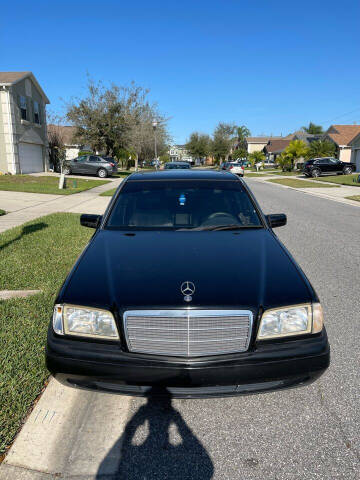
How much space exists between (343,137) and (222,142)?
33.5 m

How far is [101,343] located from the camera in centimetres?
234

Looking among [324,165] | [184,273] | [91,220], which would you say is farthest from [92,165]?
[184,273]

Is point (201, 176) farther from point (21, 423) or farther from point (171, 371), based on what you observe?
point (21, 423)

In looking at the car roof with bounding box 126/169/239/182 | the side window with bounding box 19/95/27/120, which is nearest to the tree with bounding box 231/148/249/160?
the side window with bounding box 19/95/27/120

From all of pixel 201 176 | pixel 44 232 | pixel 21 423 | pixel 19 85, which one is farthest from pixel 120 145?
pixel 21 423

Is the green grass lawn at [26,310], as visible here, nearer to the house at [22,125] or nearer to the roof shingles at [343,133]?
the house at [22,125]

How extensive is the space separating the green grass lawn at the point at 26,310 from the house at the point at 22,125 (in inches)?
799

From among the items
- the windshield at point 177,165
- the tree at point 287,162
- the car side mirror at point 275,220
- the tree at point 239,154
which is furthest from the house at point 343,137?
the car side mirror at point 275,220

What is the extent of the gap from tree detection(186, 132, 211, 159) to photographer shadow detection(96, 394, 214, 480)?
84584 millimetres

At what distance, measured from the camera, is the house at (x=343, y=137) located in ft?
169

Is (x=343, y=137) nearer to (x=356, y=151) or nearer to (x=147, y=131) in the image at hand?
(x=356, y=151)

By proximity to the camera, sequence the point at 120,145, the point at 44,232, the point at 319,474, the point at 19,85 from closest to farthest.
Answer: the point at 319,474 < the point at 44,232 < the point at 19,85 < the point at 120,145

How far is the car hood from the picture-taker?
2.36m

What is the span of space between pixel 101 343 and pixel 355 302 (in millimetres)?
3412
